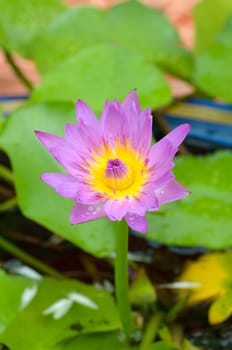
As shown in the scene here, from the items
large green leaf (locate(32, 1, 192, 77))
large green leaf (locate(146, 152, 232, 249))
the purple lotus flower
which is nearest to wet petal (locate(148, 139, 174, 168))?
the purple lotus flower

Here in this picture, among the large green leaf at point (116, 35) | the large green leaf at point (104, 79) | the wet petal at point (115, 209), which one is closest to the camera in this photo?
the wet petal at point (115, 209)

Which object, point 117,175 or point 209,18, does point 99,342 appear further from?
point 209,18

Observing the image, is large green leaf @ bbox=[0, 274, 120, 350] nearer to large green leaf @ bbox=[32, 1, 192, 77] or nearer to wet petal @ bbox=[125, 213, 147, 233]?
wet petal @ bbox=[125, 213, 147, 233]

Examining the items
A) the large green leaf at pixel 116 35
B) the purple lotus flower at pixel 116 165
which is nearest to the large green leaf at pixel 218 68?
the large green leaf at pixel 116 35

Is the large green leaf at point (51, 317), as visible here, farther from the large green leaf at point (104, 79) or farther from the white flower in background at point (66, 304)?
the large green leaf at point (104, 79)

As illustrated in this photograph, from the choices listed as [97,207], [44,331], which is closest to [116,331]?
[44,331]
